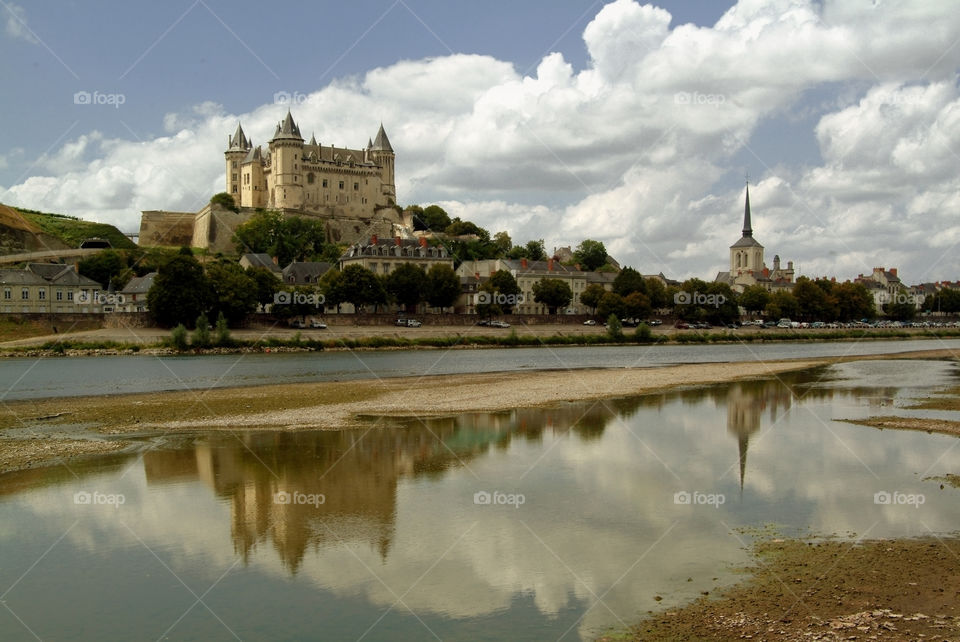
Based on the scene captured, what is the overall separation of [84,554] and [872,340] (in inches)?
3391

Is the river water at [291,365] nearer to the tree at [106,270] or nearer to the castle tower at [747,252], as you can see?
the tree at [106,270]

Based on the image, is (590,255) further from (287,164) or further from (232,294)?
(232,294)

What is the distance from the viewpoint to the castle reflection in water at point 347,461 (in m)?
12.8

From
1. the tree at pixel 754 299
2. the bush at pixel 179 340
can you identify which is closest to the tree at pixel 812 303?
the tree at pixel 754 299

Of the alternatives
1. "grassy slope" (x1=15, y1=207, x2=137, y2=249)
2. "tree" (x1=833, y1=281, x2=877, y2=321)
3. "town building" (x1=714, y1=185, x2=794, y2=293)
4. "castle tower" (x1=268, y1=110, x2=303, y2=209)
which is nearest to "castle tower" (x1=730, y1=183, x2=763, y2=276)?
"town building" (x1=714, y1=185, x2=794, y2=293)

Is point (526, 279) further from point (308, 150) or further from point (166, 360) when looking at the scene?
point (166, 360)

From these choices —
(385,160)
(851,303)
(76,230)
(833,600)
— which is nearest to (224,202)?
(76,230)

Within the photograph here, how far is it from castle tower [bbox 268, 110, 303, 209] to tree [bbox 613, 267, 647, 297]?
1894 inches

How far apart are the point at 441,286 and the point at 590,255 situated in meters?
50.5

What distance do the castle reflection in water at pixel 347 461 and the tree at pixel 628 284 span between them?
62555mm

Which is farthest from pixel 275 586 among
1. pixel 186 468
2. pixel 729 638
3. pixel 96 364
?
pixel 96 364

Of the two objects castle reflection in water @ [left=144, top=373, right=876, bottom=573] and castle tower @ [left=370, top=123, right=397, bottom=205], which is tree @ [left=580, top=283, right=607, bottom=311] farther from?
castle reflection in water @ [left=144, top=373, right=876, bottom=573]

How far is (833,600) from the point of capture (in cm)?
938

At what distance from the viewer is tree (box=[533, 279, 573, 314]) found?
86750 millimetres
